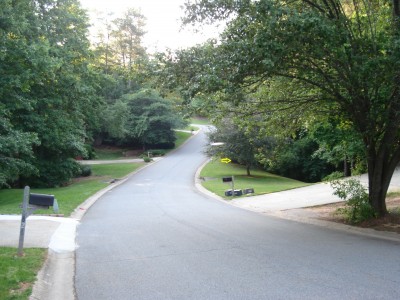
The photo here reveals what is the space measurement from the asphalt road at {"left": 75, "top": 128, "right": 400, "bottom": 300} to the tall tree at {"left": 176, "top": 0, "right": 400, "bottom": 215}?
10.8 ft

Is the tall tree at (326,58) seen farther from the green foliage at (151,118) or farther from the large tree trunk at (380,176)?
the green foliage at (151,118)

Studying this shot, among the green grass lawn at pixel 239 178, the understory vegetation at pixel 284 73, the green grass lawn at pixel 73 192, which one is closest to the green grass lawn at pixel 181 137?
the green grass lawn at pixel 239 178

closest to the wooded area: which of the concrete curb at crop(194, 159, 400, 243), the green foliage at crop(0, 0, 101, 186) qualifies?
the green foliage at crop(0, 0, 101, 186)

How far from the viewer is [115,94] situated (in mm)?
56906

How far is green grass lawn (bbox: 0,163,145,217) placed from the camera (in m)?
16.8

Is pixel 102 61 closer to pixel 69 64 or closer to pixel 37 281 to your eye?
pixel 69 64

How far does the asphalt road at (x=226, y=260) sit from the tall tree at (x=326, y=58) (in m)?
3.29

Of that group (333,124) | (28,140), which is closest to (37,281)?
(333,124)

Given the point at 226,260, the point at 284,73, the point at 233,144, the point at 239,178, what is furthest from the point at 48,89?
the point at 226,260

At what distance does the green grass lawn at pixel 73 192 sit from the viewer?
1681 cm

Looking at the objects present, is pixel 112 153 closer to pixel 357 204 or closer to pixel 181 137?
pixel 181 137

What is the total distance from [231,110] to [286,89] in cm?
184

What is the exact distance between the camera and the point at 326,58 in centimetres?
1026

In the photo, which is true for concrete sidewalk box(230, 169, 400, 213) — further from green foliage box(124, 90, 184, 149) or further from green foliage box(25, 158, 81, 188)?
green foliage box(124, 90, 184, 149)
